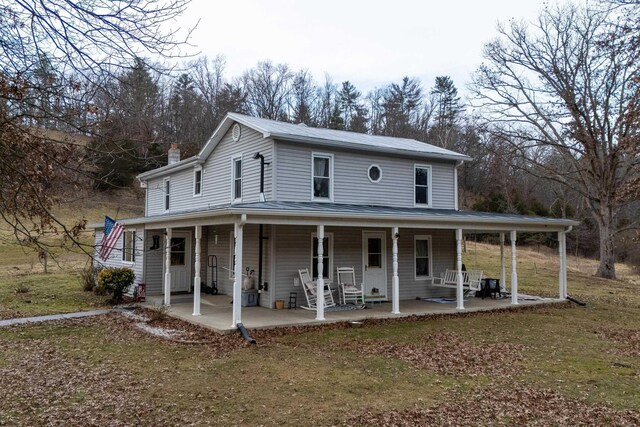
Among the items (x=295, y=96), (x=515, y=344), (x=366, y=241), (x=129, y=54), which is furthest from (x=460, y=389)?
(x=295, y=96)

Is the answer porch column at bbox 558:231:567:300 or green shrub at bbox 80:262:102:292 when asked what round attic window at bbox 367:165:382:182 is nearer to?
porch column at bbox 558:231:567:300

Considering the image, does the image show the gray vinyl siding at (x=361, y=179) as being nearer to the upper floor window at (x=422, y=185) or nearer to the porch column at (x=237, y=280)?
the upper floor window at (x=422, y=185)

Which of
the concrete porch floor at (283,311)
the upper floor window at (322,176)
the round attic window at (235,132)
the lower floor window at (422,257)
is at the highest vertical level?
the round attic window at (235,132)

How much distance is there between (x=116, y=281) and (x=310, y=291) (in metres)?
6.08

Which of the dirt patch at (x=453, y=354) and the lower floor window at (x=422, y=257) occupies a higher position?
the lower floor window at (x=422, y=257)

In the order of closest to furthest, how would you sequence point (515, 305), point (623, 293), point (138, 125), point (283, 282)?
1. point (138, 125)
2. point (283, 282)
3. point (515, 305)
4. point (623, 293)

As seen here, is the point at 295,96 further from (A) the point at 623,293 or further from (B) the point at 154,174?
(A) the point at 623,293

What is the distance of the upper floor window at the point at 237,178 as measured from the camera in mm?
14595

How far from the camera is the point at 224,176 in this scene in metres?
15.5

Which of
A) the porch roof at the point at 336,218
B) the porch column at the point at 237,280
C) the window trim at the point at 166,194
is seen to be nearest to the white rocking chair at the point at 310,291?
the porch roof at the point at 336,218

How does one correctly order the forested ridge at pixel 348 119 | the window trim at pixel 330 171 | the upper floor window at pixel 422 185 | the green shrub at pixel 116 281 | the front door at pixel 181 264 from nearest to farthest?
1. the forested ridge at pixel 348 119
2. the window trim at pixel 330 171
3. the green shrub at pixel 116 281
4. the upper floor window at pixel 422 185
5. the front door at pixel 181 264

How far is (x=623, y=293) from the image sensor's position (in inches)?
761

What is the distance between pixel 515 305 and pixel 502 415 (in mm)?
9205

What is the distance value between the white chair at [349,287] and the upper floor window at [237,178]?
3885 millimetres
